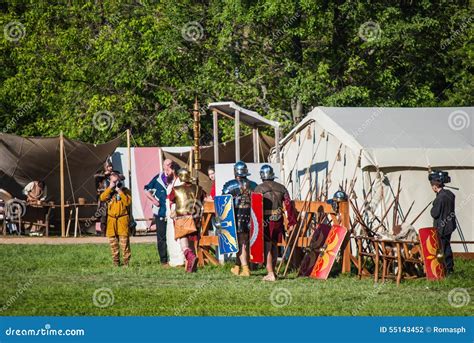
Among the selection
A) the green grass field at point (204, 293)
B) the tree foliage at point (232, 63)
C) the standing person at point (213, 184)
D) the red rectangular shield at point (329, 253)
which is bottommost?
the green grass field at point (204, 293)

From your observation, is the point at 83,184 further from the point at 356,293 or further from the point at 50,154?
the point at 356,293

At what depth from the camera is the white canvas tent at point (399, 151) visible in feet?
60.8

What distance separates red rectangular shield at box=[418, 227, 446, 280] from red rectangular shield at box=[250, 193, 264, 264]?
2182mm

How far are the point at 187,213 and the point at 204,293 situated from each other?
120 inches

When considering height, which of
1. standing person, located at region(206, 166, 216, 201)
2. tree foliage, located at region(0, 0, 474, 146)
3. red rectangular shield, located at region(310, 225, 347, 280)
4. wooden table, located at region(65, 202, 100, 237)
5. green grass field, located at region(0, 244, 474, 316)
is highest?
tree foliage, located at region(0, 0, 474, 146)

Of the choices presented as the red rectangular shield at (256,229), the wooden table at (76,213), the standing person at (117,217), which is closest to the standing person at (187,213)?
the standing person at (117,217)

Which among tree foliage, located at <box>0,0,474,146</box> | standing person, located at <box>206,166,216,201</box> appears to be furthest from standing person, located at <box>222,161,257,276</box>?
tree foliage, located at <box>0,0,474,146</box>

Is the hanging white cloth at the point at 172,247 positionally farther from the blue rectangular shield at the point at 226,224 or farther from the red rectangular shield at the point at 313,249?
the red rectangular shield at the point at 313,249

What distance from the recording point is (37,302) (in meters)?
12.8

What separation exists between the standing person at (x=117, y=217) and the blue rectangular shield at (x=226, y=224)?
1958mm

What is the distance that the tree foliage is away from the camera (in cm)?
2852

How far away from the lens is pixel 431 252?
588 inches

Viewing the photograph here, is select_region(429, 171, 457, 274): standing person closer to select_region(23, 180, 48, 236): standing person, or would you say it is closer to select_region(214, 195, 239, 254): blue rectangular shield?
select_region(214, 195, 239, 254): blue rectangular shield

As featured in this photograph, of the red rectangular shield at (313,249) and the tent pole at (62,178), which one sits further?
the tent pole at (62,178)
